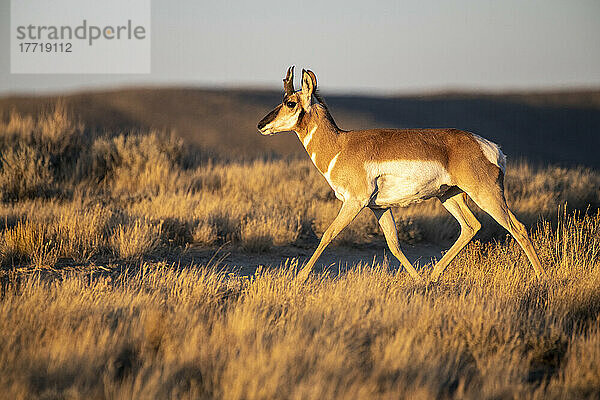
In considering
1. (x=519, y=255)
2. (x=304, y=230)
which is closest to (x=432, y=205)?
(x=304, y=230)

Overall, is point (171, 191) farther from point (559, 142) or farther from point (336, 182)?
point (559, 142)

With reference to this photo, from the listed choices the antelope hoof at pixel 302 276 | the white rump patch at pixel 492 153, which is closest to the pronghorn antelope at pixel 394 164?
the white rump patch at pixel 492 153

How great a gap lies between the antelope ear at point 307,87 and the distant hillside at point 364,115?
43586mm

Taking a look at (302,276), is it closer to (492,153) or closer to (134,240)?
(492,153)

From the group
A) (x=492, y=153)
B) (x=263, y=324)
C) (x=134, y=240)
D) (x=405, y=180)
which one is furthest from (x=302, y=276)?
(x=134, y=240)

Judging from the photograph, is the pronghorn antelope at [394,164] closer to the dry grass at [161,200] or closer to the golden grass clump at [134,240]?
the golden grass clump at [134,240]

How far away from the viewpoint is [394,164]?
738cm

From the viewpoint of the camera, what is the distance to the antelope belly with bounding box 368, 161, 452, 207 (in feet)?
24.0

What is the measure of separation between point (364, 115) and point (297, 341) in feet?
206

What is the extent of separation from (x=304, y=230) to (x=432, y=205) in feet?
13.6

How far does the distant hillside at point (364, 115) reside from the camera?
56.5m

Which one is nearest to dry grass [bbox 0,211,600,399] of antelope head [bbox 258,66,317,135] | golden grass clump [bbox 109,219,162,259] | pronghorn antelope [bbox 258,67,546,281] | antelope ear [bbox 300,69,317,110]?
pronghorn antelope [bbox 258,67,546,281]

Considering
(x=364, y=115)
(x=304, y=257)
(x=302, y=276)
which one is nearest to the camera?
(x=302, y=276)

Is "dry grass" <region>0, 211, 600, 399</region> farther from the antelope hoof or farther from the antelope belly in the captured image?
the antelope belly
